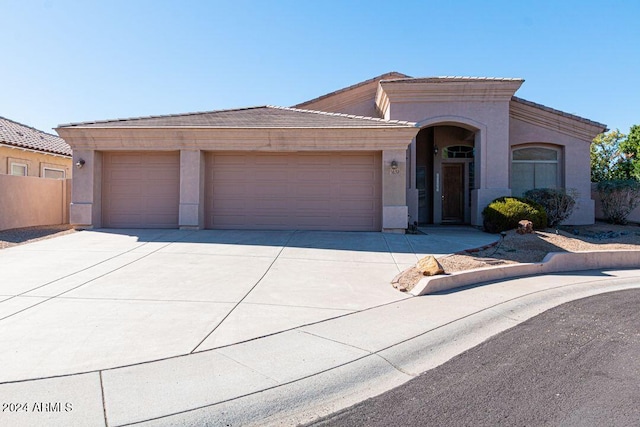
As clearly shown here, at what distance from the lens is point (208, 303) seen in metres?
6.13

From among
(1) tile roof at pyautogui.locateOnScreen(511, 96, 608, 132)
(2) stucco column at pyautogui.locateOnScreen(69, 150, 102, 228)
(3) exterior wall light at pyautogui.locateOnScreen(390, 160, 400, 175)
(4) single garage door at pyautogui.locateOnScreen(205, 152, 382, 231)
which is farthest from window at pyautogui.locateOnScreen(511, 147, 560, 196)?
(2) stucco column at pyautogui.locateOnScreen(69, 150, 102, 228)

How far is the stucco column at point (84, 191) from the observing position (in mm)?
13352

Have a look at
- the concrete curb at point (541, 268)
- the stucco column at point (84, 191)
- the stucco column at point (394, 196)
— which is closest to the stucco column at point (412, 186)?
the stucco column at point (394, 196)

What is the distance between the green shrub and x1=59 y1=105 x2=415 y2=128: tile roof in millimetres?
4108

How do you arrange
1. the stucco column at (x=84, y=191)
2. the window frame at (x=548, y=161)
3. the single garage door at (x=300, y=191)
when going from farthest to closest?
the window frame at (x=548, y=161)
the single garage door at (x=300, y=191)
the stucco column at (x=84, y=191)

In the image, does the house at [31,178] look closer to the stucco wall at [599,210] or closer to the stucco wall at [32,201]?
the stucco wall at [32,201]

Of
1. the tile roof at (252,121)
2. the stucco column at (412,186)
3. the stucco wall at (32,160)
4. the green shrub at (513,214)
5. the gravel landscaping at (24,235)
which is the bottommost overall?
the gravel landscaping at (24,235)

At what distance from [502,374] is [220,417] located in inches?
109

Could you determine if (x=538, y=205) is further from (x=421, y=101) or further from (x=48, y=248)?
(x=48, y=248)

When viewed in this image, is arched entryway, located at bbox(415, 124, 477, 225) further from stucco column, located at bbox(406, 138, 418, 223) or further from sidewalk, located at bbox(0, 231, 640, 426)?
sidewalk, located at bbox(0, 231, 640, 426)

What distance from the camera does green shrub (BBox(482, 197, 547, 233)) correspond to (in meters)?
12.8

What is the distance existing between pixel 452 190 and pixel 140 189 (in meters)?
13.3

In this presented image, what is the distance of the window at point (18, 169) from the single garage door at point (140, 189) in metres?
8.55

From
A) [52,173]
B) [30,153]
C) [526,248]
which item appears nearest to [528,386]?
[526,248]
